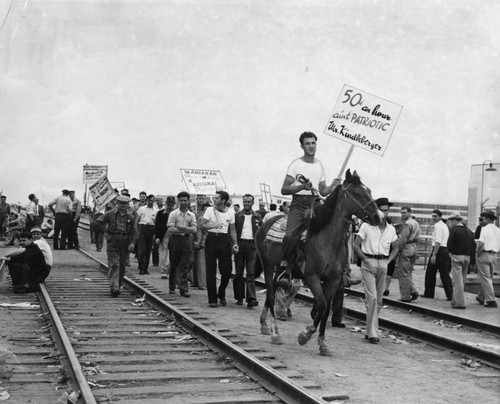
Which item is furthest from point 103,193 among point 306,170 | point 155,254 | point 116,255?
point 306,170

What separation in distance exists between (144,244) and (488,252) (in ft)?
31.6

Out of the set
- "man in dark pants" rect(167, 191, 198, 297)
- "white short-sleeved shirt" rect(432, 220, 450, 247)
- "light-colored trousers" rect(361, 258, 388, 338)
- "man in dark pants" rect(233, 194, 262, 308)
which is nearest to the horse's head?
"light-colored trousers" rect(361, 258, 388, 338)

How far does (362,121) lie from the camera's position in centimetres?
1355

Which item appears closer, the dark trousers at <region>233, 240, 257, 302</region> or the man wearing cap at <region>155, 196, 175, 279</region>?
the dark trousers at <region>233, 240, 257, 302</region>

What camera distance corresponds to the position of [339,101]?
542 inches

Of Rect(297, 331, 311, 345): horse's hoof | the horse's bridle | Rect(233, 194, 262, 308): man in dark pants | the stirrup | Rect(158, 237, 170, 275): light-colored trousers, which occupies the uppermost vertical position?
the horse's bridle

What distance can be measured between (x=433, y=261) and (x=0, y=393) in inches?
480

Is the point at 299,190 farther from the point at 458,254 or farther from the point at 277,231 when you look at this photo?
the point at 458,254

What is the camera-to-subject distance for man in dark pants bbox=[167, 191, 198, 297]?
15125mm

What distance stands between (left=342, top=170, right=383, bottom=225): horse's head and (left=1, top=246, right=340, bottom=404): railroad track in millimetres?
2293

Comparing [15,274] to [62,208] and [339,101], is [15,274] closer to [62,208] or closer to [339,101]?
[339,101]

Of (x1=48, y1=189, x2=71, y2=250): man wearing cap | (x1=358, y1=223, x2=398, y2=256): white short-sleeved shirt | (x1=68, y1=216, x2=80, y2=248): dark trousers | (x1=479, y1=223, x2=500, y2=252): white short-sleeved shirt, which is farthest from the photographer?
(x1=68, y1=216, x2=80, y2=248): dark trousers

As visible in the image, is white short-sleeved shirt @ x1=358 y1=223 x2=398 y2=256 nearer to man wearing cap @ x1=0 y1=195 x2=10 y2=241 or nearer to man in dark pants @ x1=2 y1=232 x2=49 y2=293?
man in dark pants @ x1=2 y1=232 x2=49 y2=293

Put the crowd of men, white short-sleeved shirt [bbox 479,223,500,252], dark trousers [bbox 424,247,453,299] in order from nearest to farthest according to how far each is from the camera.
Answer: the crowd of men, white short-sleeved shirt [bbox 479,223,500,252], dark trousers [bbox 424,247,453,299]
